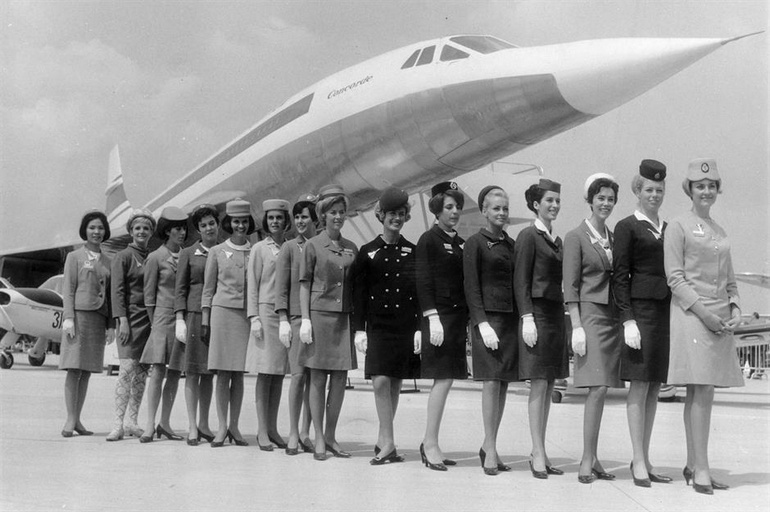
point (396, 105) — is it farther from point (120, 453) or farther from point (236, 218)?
point (120, 453)

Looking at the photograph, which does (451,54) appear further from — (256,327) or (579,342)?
(579,342)

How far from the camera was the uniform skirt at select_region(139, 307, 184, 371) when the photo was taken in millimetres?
5746

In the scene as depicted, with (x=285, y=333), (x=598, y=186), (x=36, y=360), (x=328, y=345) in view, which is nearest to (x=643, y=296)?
(x=598, y=186)

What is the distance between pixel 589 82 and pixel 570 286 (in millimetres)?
3148

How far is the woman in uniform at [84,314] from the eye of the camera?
591 centimetres

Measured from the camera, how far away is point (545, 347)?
174 inches

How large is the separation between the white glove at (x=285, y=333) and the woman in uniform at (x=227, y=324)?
22.8 inches

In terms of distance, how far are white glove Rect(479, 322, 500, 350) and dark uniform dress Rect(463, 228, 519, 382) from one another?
1.5 inches

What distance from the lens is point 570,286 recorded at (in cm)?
434

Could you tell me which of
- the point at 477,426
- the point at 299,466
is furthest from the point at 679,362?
the point at 477,426

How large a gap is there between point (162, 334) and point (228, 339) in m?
0.63

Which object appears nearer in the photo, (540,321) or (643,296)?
(643,296)

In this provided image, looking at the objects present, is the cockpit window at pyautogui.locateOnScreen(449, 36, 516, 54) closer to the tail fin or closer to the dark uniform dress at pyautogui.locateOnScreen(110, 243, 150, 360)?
the dark uniform dress at pyautogui.locateOnScreen(110, 243, 150, 360)

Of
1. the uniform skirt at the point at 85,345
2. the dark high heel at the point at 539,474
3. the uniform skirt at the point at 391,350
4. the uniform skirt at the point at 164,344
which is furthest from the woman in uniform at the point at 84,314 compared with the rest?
the dark high heel at the point at 539,474
